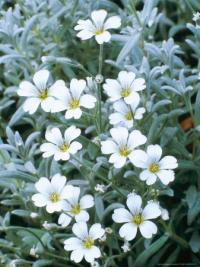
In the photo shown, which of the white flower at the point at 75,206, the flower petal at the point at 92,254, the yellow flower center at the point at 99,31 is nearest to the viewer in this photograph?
the flower petal at the point at 92,254

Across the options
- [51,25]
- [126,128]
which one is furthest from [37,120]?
[126,128]

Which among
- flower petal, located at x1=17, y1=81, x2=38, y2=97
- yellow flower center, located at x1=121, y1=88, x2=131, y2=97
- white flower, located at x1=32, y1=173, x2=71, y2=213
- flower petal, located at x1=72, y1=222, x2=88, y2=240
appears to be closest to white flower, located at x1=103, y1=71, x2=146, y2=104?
yellow flower center, located at x1=121, y1=88, x2=131, y2=97

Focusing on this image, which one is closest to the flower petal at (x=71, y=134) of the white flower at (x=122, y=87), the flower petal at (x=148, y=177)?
the white flower at (x=122, y=87)

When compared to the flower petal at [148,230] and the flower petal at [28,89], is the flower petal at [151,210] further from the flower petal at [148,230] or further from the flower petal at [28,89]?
the flower petal at [28,89]

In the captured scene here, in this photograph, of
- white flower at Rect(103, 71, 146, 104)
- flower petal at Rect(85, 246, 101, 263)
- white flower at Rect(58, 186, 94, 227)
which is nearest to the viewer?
flower petal at Rect(85, 246, 101, 263)

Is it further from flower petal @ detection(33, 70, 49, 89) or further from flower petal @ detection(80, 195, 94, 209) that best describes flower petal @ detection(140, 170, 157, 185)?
flower petal @ detection(33, 70, 49, 89)

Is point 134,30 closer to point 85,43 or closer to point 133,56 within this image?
point 133,56

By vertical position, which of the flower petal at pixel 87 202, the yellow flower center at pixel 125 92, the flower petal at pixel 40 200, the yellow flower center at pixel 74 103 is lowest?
the flower petal at pixel 87 202
